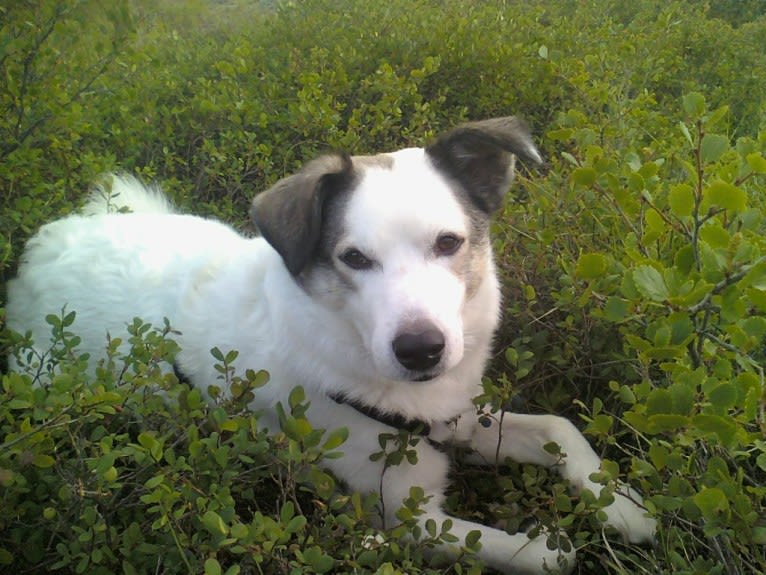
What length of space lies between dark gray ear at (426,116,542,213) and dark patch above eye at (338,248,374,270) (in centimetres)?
55

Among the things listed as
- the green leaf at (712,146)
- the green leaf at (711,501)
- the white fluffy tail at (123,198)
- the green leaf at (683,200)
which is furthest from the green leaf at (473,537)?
the white fluffy tail at (123,198)

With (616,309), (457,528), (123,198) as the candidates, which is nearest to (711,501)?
(616,309)

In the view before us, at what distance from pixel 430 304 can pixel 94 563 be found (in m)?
1.26

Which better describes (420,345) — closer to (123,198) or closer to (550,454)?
(550,454)

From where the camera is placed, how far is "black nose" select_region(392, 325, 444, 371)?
→ 2.12m

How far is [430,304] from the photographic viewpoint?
218cm

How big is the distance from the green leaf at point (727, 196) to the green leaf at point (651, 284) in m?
0.21

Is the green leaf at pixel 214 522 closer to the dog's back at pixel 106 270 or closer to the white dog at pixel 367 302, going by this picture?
A: the white dog at pixel 367 302

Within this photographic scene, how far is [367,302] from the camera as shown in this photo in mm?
2309

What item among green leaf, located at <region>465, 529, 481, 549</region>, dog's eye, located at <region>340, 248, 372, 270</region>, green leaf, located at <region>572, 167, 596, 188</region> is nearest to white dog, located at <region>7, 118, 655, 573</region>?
dog's eye, located at <region>340, 248, 372, 270</region>

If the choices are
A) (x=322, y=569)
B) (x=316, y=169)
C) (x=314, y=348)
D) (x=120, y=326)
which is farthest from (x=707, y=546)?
(x=120, y=326)

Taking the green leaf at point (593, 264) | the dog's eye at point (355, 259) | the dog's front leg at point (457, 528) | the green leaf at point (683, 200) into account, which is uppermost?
the green leaf at point (683, 200)

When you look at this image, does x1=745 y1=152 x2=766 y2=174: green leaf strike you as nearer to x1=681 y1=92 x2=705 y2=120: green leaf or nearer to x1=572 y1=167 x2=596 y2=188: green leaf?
x1=681 y1=92 x2=705 y2=120: green leaf

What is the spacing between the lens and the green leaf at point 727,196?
148 centimetres
